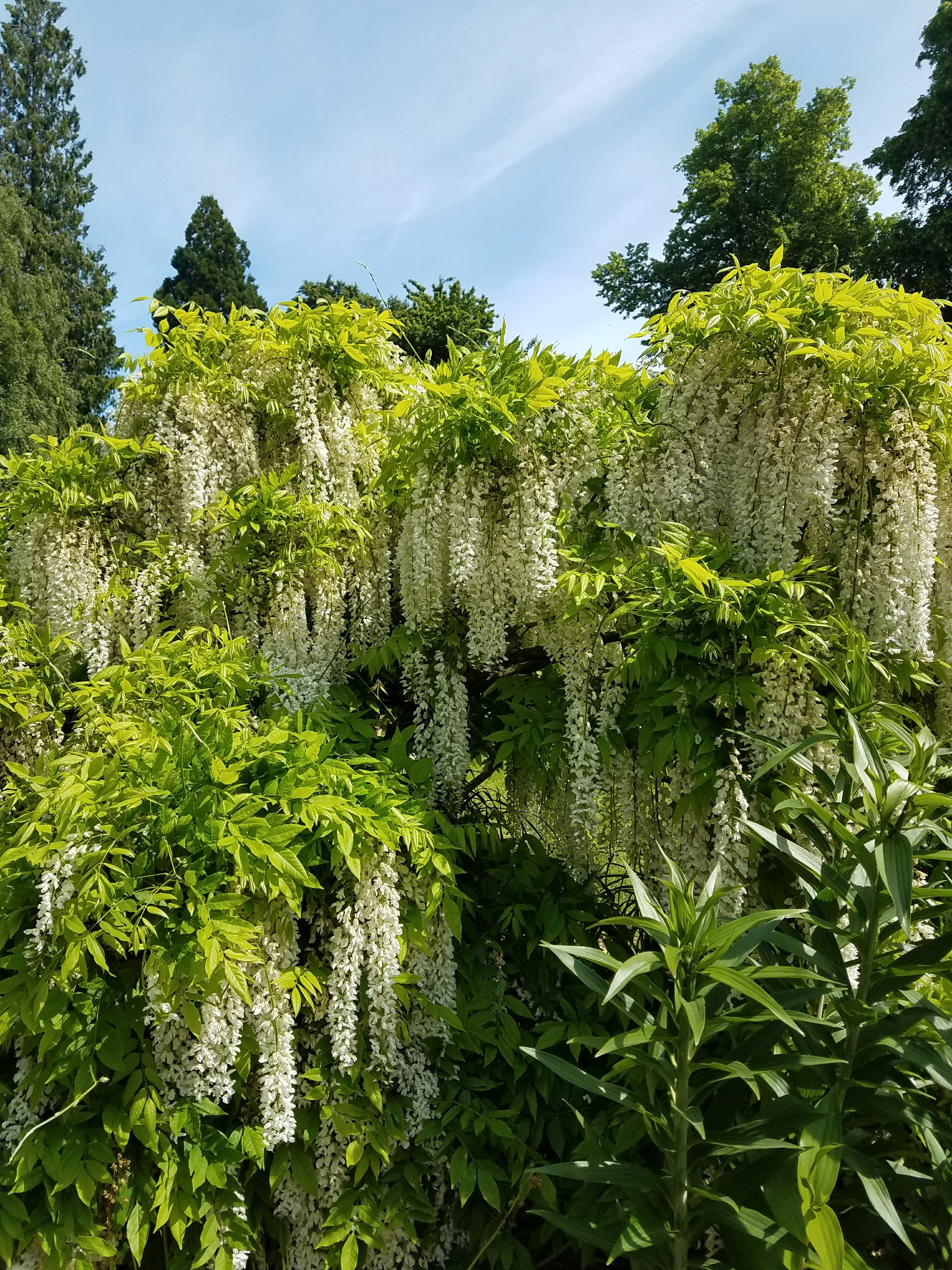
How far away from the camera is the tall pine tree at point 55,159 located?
2572 cm

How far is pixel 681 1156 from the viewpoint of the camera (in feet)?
6.56

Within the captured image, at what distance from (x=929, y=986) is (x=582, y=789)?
4.32ft

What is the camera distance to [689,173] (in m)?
22.7

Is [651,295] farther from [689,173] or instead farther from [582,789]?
[582,789]

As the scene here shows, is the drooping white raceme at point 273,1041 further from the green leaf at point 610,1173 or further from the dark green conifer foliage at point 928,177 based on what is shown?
the dark green conifer foliage at point 928,177

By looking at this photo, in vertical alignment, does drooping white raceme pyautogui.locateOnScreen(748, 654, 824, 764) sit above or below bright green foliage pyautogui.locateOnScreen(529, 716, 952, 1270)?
above

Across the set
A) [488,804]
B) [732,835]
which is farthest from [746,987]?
[488,804]

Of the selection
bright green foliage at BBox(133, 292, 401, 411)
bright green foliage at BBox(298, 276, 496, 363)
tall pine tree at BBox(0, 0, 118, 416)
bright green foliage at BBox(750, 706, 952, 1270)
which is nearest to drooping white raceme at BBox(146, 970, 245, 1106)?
bright green foliage at BBox(750, 706, 952, 1270)

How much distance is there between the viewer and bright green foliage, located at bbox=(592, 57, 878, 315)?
1978 cm

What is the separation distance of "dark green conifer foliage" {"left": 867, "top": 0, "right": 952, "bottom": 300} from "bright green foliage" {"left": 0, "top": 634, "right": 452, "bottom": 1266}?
17.9 m

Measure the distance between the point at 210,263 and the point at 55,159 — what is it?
595 centimetres

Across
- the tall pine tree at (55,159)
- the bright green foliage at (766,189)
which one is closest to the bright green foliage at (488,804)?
the bright green foliage at (766,189)

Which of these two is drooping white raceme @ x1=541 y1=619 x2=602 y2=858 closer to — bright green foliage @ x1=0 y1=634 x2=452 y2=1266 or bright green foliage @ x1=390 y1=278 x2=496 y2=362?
bright green foliage @ x1=0 y1=634 x2=452 y2=1266

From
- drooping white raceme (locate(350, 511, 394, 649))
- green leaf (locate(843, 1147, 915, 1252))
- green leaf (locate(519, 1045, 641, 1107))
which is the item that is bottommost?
green leaf (locate(843, 1147, 915, 1252))
